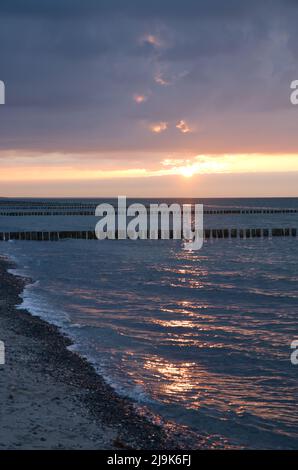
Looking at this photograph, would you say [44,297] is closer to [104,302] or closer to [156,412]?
[104,302]

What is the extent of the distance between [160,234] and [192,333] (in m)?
53.5

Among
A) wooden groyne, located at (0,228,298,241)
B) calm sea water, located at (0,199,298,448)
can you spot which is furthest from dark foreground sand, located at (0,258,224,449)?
wooden groyne, located at (0,228,298,241)

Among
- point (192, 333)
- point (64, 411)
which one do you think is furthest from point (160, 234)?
point (64, 411)

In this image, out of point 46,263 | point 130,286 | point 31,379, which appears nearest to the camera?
point 31,379

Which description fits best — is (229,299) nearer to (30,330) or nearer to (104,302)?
(104,302)

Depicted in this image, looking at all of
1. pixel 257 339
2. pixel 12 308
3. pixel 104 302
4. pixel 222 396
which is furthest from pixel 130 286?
pixel 222 396

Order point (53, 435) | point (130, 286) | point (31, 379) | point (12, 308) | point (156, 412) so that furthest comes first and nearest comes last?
point (130, 286) → point (12, 308) → point (31, 379) → point (156, 412) → point (53, 435)

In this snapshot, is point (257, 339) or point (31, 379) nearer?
point (31, 379)

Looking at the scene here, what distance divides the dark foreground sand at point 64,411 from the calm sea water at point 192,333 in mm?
773

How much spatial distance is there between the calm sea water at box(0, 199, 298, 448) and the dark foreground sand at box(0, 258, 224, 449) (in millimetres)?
773

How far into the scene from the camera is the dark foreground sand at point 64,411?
9461 millimetres

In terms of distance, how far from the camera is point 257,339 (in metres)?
18.1

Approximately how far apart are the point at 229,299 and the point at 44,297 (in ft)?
28.8

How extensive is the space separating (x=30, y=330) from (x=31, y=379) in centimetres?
518
